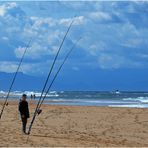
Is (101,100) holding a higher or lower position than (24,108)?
higher

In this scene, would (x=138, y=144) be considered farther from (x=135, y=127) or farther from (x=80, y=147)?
(x=135, y=127)

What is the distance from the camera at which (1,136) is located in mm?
14039

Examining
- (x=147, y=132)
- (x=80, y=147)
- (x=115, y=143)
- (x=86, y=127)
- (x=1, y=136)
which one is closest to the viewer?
(x=80, y=147)

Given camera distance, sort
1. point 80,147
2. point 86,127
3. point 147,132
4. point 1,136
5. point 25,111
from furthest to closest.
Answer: point 86,127
point 147,132
point 25,111
point 1,136
point 80,147

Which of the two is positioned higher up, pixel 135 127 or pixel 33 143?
pixel 135 127

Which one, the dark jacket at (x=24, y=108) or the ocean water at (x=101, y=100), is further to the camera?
the ocean water at (x=101, y=100)

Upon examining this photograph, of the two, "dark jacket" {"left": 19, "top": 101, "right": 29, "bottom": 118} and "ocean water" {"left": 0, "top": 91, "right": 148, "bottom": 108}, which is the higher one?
"ocean water" {"left": 0, "top": 91, "right": 148, "bottom": 108}

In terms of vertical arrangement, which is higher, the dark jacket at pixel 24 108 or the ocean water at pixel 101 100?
the ocean water at pixel 101 100

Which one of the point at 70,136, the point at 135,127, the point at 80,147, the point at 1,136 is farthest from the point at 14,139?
the point at 135,127

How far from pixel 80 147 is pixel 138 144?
3.18 metres

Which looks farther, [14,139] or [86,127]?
[86,127]

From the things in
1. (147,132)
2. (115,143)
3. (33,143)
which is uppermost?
(147,132)

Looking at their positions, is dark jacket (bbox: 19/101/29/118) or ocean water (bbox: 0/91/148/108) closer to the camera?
dark jacket (bbox: 19/101/29/118)

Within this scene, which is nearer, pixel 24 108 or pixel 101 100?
pixel 24 108
